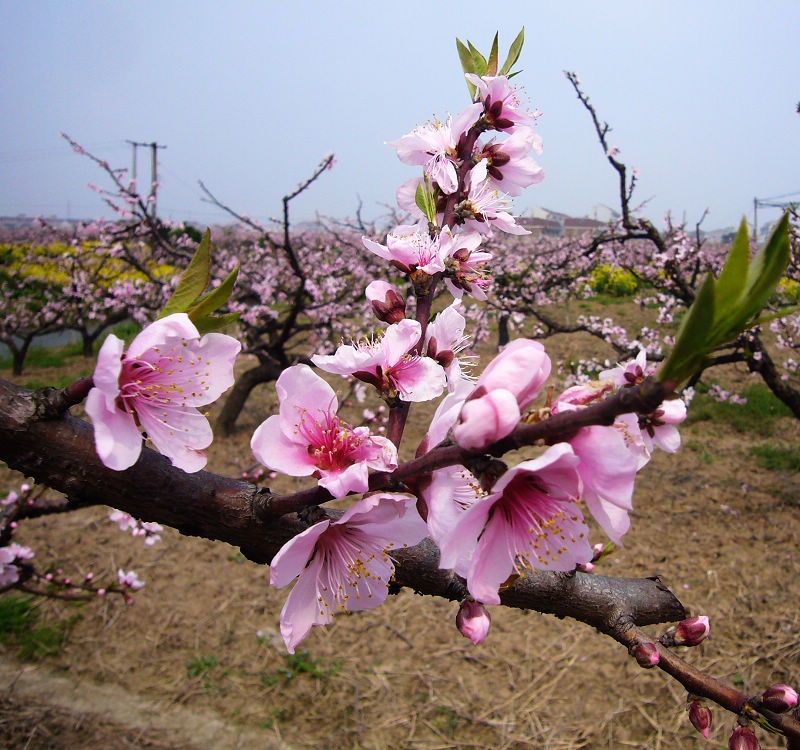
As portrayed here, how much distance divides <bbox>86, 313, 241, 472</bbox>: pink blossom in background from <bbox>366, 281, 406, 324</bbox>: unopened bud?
9.6 inches

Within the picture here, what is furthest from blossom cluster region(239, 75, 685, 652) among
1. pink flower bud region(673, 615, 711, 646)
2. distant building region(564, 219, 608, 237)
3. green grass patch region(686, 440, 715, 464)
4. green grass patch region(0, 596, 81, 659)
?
distant building region(564, 219, 608, 237)

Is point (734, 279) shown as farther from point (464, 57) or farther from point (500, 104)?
point (464, 57)

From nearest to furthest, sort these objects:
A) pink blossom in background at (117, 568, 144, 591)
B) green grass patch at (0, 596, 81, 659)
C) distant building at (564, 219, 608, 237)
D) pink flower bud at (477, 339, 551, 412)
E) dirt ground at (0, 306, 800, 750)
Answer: pink flower bud at (477, 339, 551, 412)
dirt ground at (0, 306, 800, 750)
green grass patch at (0, 596, 81, 659)
pink blossom in background at (117, 568, 144, 591)
distant building at (564, 219, 608, 237)

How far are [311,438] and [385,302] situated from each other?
288mm

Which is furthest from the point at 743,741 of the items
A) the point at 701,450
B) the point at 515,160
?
the point at 701,450

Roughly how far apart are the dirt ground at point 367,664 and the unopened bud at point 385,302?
8.64 feet

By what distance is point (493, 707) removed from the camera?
2.89 m

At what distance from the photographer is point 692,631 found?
955 mm

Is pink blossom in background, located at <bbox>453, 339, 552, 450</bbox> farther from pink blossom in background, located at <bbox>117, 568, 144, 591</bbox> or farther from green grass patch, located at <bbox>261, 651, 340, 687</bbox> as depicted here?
pink blossom in background, located at <bbox>117, 568, 144, 591</bbox>

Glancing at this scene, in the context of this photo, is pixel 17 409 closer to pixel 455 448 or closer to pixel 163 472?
pixel 163 472

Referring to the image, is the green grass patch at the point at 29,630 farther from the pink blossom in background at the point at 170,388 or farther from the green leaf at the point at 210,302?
the green leaf at the point at 210,302

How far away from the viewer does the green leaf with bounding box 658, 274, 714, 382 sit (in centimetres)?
41

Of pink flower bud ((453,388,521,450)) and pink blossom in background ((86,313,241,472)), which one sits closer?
pink flower bud ((453,388,521,450))

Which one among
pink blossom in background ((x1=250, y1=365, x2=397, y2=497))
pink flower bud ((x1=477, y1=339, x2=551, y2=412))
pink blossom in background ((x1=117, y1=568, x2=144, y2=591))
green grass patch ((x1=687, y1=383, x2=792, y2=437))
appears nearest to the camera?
pink flower bud ((x1=477, y1=339, x2=551, y2=412))
